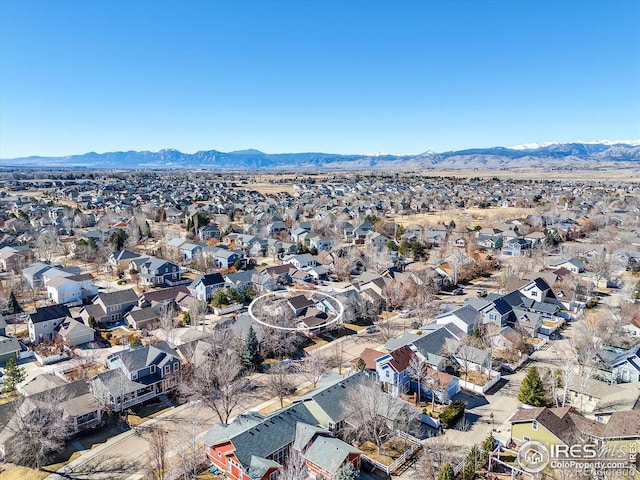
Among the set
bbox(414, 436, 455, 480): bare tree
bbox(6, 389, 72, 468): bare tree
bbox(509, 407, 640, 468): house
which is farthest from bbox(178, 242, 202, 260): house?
bbox(509, 407, 640, 468): house

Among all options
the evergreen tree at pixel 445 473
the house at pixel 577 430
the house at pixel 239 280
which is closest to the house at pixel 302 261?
the house at pixel 239 280

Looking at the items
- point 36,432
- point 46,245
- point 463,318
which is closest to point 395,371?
point 463,318

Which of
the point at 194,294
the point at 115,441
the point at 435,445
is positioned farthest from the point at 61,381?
the point at 435,445

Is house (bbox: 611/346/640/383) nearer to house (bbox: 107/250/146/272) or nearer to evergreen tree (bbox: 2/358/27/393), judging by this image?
evergreen tree (bbox: 2/358/27/393)

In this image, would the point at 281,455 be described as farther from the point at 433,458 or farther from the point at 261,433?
the point at 433,458

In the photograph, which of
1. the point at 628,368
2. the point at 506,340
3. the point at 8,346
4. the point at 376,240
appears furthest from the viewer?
the point at 376,240

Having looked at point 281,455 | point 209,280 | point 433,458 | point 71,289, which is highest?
point 209,280
